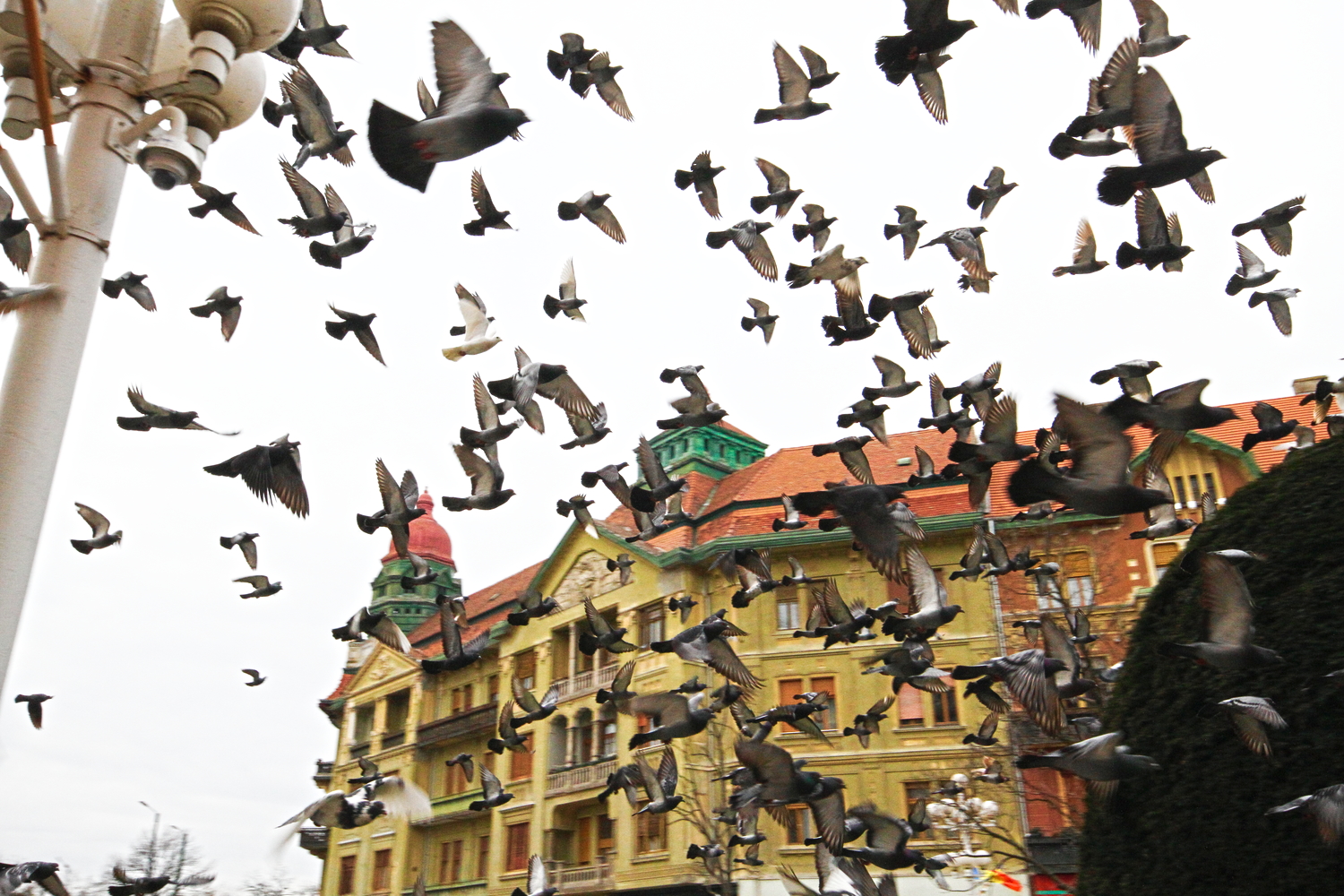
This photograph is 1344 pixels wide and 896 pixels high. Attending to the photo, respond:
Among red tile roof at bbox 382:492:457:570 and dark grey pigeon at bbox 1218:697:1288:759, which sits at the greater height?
red tile roof at bbox 382:492:457:570

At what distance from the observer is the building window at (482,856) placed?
34869 millimetres

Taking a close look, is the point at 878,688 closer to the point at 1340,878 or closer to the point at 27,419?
the point at 1340,878

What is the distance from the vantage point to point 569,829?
105ft

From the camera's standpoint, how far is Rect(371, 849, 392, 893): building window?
128ft

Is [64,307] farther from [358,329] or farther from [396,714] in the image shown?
[396,714]

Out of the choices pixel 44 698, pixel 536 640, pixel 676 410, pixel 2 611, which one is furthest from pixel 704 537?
pixel 2 611

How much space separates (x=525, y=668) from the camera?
35.8 metres

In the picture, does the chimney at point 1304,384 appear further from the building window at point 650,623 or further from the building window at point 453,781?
the building window at point 453,781

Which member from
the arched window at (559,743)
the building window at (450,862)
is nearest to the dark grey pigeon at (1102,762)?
the arched window at (559,743)

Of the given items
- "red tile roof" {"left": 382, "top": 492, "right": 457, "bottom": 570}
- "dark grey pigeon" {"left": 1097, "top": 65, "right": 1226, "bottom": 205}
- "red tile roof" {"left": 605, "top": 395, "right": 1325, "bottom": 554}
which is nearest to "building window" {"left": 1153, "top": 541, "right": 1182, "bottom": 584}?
"red tile roof" {"left": 605, "top": 395, "right": 1325, "bottom": 554}

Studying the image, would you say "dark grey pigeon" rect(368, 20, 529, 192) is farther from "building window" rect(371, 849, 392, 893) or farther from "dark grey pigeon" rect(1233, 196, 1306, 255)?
"building window" rect(371, 849, 392, 893)

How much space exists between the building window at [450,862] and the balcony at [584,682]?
7697 mm

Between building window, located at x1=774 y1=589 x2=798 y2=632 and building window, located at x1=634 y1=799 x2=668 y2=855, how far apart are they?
5893 mm

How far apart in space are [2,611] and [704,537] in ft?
94.4
